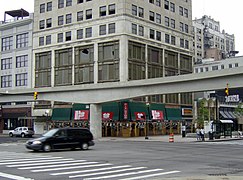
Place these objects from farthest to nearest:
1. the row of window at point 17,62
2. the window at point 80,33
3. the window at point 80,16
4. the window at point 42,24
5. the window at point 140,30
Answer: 1. the row of window at point 17,62
2. the window at point 42,24
3. the window at point 80,16
4. the window at point 80,33
5. the window at point 140,30

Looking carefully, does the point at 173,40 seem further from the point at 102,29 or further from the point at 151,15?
the point at 102,29

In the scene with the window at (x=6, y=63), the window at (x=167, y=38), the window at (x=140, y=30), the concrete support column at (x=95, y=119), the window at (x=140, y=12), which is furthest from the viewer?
the window at (x=6, y=63)

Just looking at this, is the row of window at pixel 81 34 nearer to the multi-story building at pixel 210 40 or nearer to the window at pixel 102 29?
the window at pixel 102 29

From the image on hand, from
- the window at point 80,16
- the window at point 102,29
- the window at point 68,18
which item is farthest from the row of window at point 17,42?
the window at point 102,29

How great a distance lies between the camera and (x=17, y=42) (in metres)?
78.0

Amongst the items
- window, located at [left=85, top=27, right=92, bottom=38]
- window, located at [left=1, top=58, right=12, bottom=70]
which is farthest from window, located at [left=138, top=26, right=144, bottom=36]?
window, located at [left=1, top=58, right=12, bottom=70]

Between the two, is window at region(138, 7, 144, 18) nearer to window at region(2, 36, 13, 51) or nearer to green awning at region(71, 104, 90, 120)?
green awning at region(71, 104, 90, 120)

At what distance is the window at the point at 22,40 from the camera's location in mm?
76562

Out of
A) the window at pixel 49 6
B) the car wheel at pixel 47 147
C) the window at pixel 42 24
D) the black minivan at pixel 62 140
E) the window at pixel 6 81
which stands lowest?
the car wheel at pixel 47 147

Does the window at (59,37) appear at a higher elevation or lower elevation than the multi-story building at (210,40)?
lower

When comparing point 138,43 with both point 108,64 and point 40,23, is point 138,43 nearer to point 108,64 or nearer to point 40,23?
point 108,64

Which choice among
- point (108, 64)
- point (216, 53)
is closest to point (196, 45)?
point (216, 53)

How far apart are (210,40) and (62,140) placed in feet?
439

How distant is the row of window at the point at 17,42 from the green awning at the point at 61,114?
52.0 feet
